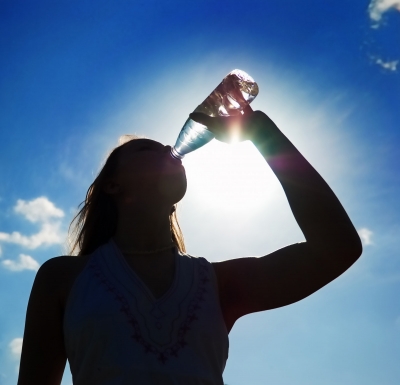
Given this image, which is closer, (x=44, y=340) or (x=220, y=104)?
(x=44, y=340)

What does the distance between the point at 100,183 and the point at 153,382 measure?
169 cm

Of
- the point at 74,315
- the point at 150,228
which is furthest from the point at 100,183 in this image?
the point at 74,315

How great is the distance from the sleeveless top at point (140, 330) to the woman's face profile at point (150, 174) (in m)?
0.52

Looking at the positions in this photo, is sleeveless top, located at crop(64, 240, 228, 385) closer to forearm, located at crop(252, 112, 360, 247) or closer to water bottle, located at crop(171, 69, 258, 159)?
forearm, located at crop(252, 112, 360, 247)

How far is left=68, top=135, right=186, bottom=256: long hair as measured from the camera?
3.28 m

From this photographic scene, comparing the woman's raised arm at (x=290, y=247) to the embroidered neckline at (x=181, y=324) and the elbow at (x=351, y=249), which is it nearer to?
the elbow at (x=351, y=249)

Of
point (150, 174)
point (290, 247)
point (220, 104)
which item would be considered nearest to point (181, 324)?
point (290, 247)

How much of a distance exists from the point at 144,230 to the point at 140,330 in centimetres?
81

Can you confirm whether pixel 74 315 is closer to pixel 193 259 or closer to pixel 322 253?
pixel 193 259

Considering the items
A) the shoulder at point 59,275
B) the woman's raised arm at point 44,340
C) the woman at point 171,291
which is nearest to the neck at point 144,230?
the woman at point 171,291

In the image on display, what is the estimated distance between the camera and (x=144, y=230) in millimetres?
2896

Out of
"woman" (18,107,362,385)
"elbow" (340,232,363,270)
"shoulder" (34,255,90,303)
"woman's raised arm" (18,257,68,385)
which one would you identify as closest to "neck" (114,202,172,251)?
"woman" (18,107,362,385)

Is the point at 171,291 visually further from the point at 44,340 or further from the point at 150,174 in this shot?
the point at 150,174

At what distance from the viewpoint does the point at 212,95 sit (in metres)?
3.81
